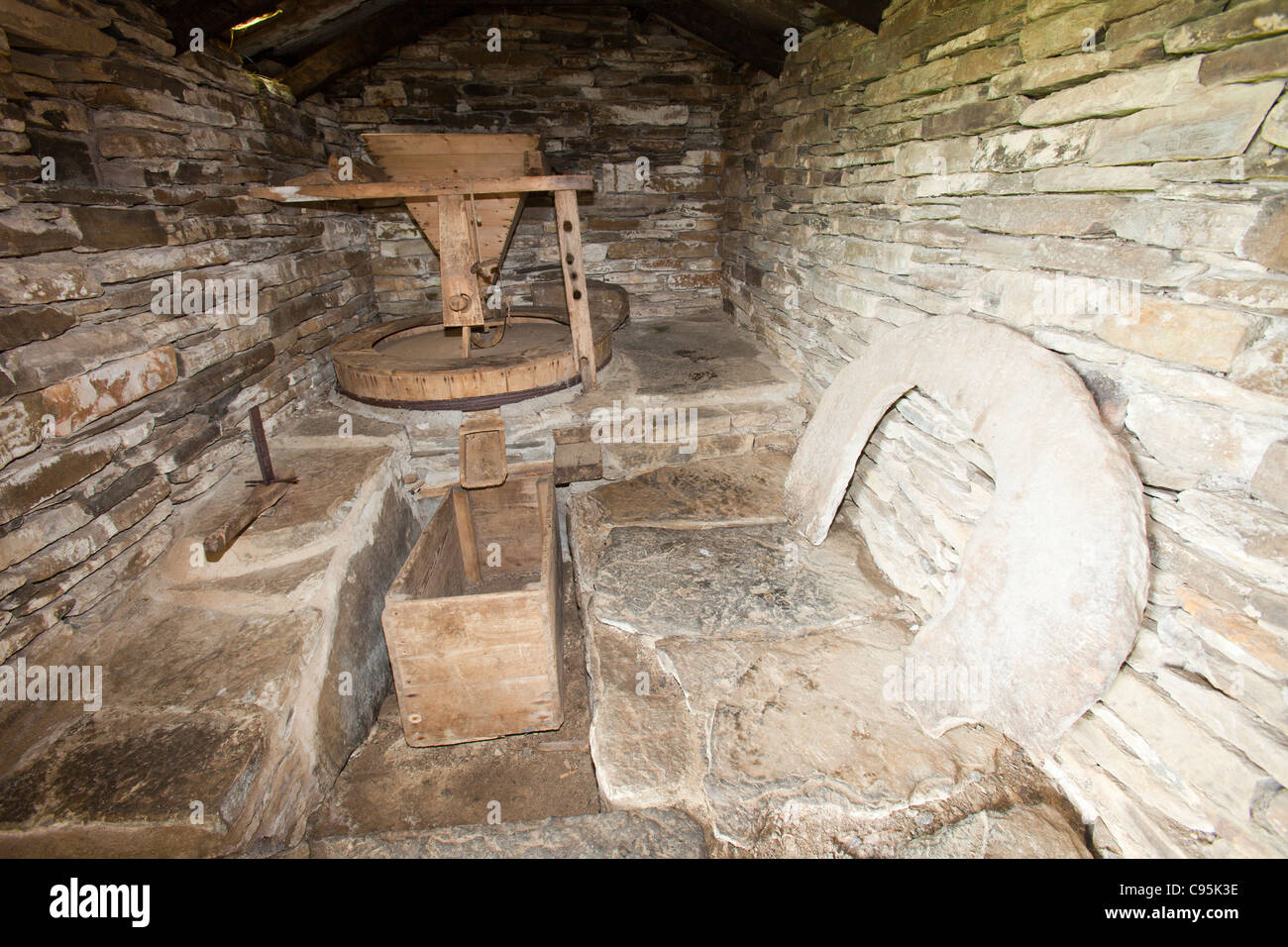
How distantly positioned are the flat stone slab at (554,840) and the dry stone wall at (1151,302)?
1.12 metres

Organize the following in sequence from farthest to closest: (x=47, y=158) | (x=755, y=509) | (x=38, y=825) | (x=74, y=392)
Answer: (x=755, y=509)
(x=47, y=158)
(x=74, y=392)
(x=38, y=825)

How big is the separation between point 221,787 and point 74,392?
1.49m

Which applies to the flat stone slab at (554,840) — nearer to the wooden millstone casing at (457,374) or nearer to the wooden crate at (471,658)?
the wooden crate at (471,658)

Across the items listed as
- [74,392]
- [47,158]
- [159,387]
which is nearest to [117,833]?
[74,392]

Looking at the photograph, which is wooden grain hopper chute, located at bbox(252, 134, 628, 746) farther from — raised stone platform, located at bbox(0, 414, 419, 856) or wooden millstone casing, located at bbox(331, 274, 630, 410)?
raised stone platform, located at bbox(0, 414, 419, 856)

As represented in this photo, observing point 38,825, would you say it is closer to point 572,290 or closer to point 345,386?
point 345,386

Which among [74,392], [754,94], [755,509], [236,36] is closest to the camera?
[74,392]

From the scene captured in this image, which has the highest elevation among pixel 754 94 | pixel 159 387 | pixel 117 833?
pixel 754 94

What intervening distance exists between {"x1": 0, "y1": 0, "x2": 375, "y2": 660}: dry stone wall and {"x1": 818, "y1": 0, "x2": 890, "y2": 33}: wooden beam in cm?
306

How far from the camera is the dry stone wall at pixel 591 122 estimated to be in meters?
4.48

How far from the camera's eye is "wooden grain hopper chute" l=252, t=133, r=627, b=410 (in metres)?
2.81

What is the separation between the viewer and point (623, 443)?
3346mm

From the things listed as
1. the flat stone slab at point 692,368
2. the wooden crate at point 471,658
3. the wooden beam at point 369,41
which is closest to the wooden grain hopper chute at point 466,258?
the flat stone slab at point 692,368

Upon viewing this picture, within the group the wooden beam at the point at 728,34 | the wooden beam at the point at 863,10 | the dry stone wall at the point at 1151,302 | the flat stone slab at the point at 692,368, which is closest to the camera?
the dry stone wall at the point at 1151,302
